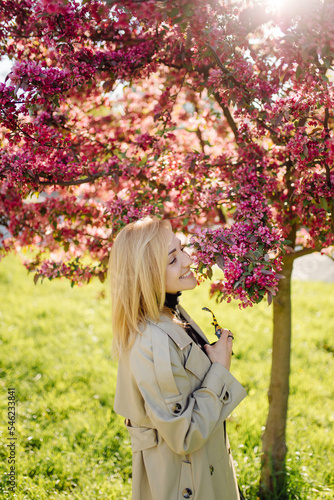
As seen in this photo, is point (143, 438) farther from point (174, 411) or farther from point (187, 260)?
point (187, 260)

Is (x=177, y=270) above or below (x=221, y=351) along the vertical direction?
above

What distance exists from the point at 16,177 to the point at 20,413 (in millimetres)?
2352

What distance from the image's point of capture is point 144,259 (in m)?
1.78

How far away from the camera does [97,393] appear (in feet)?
13.3

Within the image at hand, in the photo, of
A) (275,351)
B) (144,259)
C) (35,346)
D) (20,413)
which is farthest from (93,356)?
(144,259)

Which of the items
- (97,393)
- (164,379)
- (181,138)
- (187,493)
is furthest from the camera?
(97,393)

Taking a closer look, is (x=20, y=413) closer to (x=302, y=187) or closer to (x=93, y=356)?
(x=93, y=356)

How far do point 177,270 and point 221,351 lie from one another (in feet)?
1.40

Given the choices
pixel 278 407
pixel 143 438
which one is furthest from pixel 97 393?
pixel 143 438

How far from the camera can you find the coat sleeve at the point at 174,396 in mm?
1635

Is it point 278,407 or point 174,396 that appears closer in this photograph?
point 174,396

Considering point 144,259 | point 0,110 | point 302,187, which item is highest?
point 0,110

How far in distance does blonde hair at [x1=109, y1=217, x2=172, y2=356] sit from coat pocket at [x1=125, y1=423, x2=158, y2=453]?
0.35 m

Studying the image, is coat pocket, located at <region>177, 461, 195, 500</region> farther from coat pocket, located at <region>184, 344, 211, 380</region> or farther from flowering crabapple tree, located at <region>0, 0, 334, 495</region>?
flowering crabapple tree, located at <region>0, 0, 334, 495</region>
